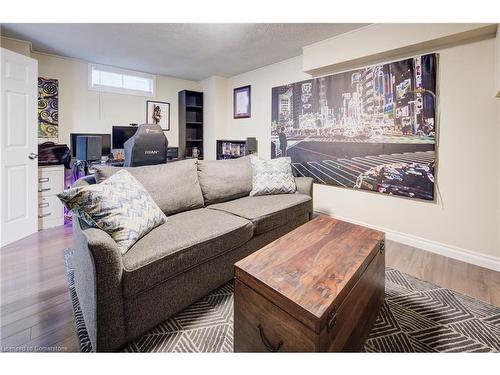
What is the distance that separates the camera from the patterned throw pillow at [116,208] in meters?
1.32

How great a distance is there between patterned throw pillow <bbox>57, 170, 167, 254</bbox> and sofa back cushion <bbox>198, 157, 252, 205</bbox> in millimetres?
786

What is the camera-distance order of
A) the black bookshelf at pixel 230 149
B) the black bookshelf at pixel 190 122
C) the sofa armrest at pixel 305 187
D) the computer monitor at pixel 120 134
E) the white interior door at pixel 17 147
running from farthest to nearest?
1. the black bookshelf at pixel 190 122
2. the black bookshelf at pixel 230 149
3. the computer monitor at pixel 120 134
4. the sofa armrest at pixel 305 187
5. the white interior door at pixel 17 147

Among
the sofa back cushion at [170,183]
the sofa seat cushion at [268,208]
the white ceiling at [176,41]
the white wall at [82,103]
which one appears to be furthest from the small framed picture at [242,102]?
the sofa back cushion at [170,183]

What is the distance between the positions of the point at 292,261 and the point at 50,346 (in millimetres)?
1322

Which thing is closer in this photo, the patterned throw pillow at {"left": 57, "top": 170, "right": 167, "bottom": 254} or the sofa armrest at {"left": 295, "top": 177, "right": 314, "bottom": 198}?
the patterned throw pillow at {"left": 57, "top": 170, "right": 167, "bottom": 254}

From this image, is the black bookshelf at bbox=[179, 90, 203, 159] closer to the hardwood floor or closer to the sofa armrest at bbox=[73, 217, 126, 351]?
the hardwood floor

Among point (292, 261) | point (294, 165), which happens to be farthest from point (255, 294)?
point (294, 165)

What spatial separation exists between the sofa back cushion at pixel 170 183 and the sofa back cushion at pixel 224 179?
0.34 feet

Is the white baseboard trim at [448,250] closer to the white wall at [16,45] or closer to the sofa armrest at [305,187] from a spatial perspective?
the sofa armrest at [305,187]

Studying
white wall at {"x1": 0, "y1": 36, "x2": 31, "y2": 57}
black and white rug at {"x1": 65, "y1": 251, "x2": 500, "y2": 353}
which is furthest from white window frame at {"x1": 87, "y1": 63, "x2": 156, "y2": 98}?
black and white rug at {"x1": 65, "y1": 251, "x2": 500, "y2": 353}

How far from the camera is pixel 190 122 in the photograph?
196 inches

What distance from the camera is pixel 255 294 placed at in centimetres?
110

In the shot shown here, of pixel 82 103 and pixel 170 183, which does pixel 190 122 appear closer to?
pixel 82 103

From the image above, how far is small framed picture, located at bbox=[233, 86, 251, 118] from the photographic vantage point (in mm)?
4453
